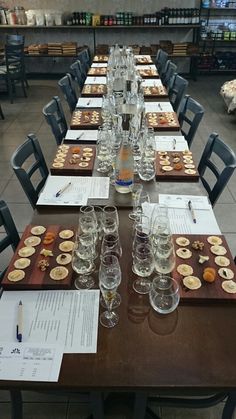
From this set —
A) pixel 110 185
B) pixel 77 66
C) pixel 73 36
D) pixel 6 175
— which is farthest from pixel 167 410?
pixel 73 36

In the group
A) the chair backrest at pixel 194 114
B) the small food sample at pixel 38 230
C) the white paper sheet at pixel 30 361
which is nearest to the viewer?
the white paper sheet at pixel 30 361

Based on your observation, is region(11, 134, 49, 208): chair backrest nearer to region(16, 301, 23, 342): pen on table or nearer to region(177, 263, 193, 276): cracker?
region(16, 301, 23, 342): pen on table

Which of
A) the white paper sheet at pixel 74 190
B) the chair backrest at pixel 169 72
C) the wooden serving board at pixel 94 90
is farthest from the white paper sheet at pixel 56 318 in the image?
the chair backrest at pixel 169 72

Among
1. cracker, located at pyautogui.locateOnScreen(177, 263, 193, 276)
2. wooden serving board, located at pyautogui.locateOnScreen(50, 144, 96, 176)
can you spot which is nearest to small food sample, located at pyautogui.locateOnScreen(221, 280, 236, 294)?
cracker, located at pyautogui.locateOnScreen(177, 263, 193, 276)

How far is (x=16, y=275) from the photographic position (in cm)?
120

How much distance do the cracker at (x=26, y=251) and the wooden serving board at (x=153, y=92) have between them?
8.04ft

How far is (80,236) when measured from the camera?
1313mm

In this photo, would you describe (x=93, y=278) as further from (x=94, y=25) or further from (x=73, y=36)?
(x=73, y=36)

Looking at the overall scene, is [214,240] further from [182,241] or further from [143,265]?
[143,265]

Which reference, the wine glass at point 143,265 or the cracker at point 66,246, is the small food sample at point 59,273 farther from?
the wine glass at point 143,265

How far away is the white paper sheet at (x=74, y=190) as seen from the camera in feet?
5.35

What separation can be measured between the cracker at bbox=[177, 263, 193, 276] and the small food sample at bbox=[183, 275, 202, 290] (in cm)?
2

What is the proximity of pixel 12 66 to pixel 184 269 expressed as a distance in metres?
5.51

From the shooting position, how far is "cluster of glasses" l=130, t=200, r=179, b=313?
1115 mm
